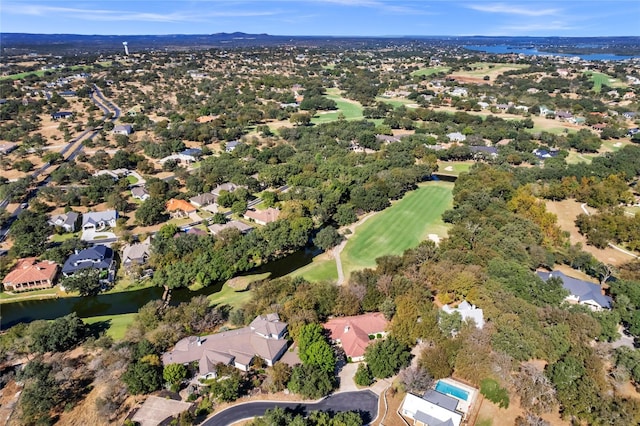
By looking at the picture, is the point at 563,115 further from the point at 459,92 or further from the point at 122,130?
the point at 122,130

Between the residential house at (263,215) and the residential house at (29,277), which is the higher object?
the residential house at (263,215)

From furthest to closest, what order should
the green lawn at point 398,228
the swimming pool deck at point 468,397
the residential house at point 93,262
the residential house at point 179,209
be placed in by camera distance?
the residential house at point 179,209, the green lawn at point 398,228, the residential house at point 93,262, the swimming pool deck at point 468,397

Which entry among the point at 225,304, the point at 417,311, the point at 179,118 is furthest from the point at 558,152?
the point at 179,118

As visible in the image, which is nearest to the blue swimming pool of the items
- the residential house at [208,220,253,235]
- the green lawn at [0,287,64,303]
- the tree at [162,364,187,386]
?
the tree at [162,364,187,386]

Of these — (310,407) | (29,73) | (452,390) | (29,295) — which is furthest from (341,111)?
(29,73)

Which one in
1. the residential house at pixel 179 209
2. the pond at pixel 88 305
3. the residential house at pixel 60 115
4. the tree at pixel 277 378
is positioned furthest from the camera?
the residential house at pixel 60 115

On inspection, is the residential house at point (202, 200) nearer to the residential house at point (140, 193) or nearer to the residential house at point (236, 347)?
the residential house at point (140, 193)

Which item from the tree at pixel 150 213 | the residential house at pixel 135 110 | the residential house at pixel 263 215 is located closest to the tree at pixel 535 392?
the residential house at pixel 263 215

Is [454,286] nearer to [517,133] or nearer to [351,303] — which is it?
[351,303]
